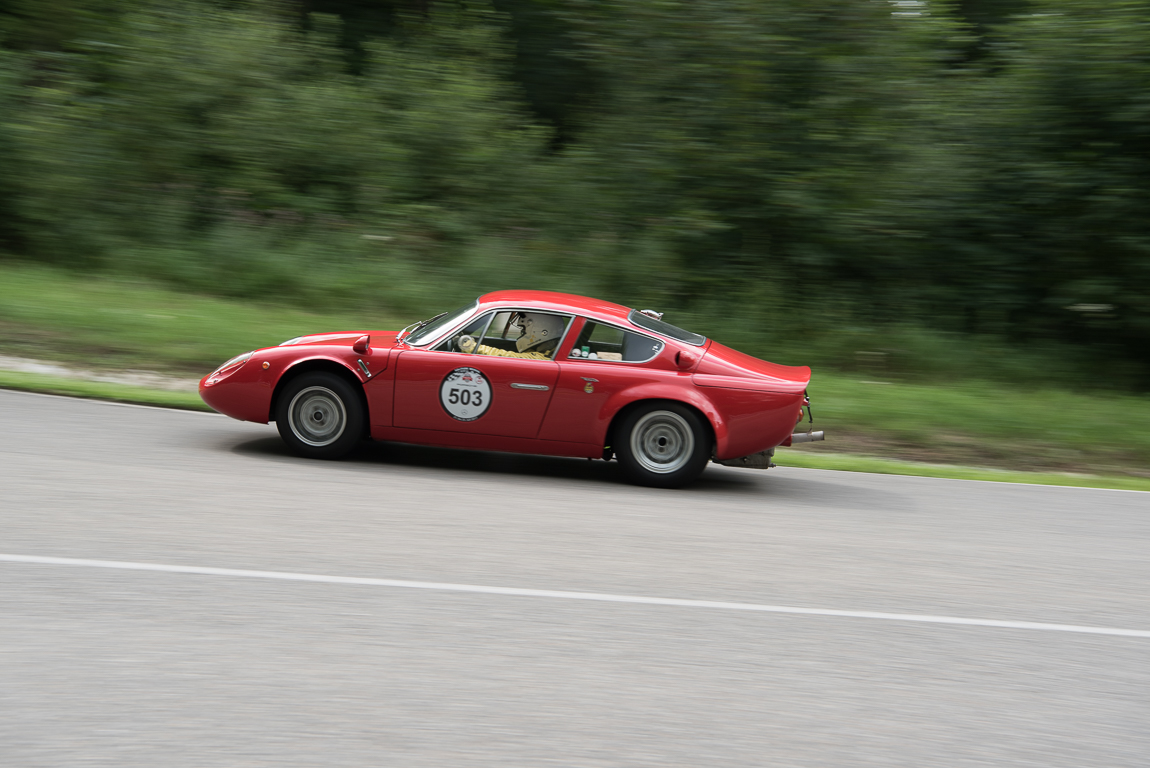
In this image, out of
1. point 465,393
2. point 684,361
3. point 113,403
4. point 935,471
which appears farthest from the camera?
point 935,471

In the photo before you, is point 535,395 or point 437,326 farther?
point 437,326

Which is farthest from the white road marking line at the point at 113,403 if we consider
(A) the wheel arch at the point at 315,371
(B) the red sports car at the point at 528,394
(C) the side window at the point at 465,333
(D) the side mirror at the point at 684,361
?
(D) the side mirror at the point at 684,361

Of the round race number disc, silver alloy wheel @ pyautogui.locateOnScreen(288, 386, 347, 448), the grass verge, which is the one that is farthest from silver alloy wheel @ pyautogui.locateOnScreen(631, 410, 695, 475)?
silver alloy wheel @ pyautogui.locateOnScreen(288, 386, 347, 448)

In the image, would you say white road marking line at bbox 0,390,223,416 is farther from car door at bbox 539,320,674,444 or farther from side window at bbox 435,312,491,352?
car door at bbox 539,320,674,444

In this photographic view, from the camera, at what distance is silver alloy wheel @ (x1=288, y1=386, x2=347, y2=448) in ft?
24.6

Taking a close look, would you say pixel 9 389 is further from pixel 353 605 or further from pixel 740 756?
pixel 740 756

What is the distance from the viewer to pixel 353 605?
15.5ft

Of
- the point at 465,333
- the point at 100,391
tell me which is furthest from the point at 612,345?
the point at 100,391

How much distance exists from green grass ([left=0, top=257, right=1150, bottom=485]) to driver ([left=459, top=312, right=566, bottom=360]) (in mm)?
2906

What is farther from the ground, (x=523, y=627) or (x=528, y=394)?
(x=528, y=394)

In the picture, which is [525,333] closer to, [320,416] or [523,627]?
[320,416]

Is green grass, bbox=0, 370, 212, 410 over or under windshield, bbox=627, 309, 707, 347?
under

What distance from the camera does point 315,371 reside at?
24.7 feet

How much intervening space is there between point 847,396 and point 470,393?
5.69m
